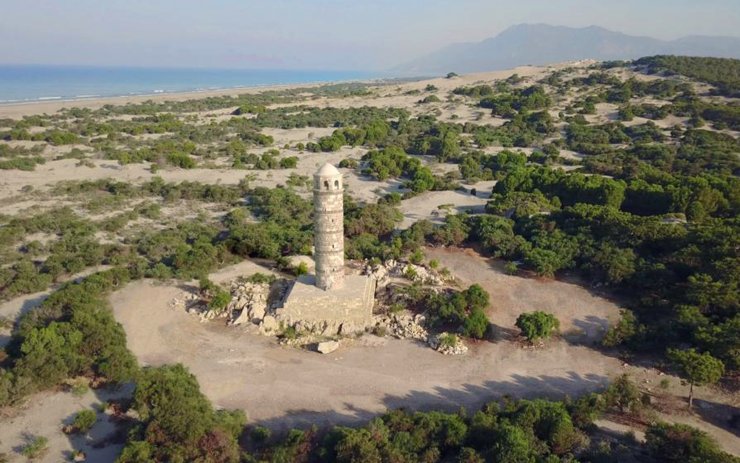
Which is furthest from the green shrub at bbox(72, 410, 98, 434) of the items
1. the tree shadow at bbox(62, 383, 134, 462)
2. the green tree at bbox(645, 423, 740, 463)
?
the green tree at bbox(645, 423, 740, 463)

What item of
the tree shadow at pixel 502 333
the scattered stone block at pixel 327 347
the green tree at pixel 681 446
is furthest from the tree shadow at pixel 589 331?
the scattered stone block at pixel 327 347

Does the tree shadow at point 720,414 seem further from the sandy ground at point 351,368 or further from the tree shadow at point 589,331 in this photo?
the tree shadow at point 589,331

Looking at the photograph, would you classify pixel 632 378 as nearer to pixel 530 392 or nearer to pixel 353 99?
pixel 530 392

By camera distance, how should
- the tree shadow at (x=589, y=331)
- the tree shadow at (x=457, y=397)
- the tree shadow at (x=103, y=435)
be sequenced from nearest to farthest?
the tree shadow at (x=103, y=435) → the tree shadow at (x=457, y=397) → the tree shadow at (x=589, y=331)

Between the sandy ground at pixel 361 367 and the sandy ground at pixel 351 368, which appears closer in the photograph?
the sandy ground at pixel 361 367

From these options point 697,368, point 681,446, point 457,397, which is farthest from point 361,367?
point 697,368

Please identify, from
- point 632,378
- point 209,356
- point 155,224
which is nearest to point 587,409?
point 632,378
